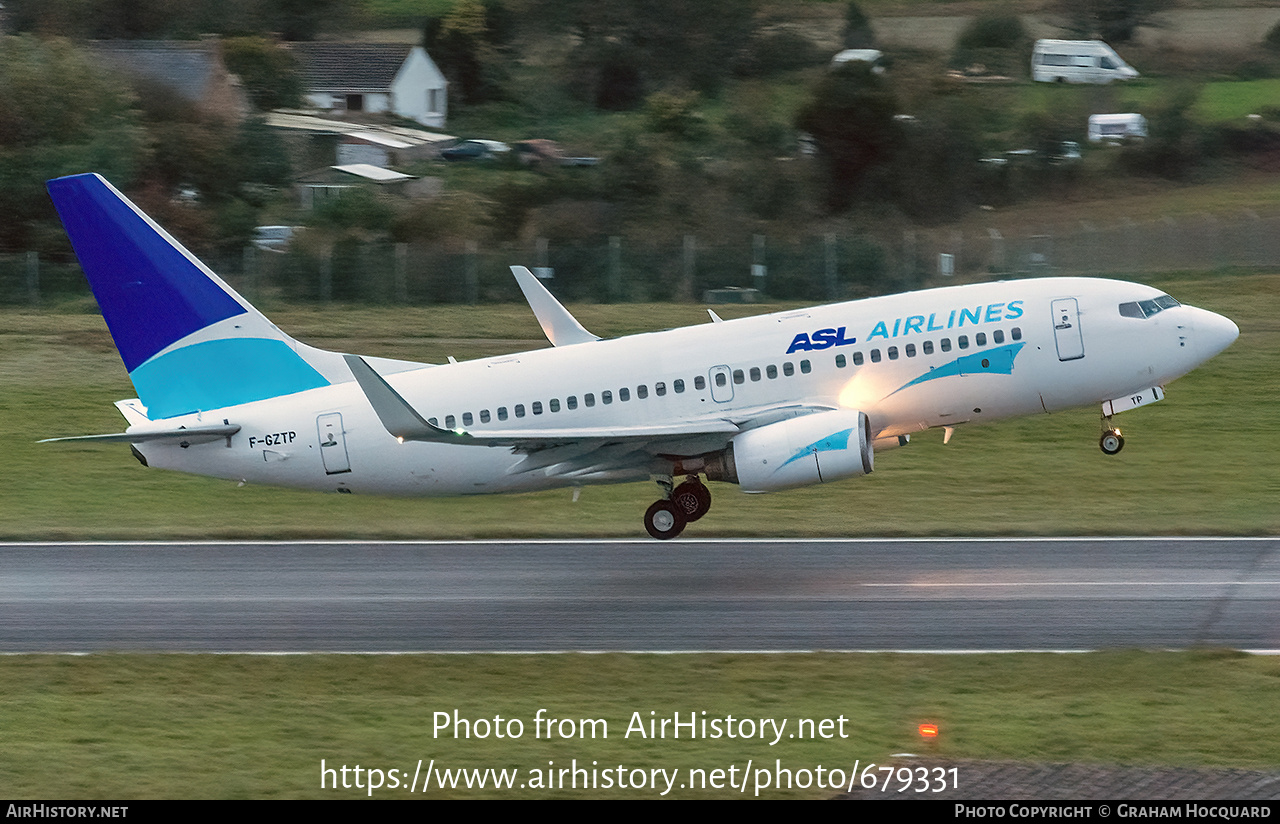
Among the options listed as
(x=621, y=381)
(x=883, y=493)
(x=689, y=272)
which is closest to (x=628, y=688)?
(x=621, y=381)

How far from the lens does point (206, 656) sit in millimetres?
25281

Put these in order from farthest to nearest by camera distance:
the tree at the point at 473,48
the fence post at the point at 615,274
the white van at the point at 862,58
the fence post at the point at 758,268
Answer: the tree at the point at 473,48 → the white van at the point at 862,58 → the fence post at the point at 615,274 → the fence post at the point at 758,268

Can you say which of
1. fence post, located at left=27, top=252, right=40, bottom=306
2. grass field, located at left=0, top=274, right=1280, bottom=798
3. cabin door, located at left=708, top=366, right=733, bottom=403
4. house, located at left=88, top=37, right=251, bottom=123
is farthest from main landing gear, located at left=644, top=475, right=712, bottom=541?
house, located at left=88, top=37, right=251, bottom=123

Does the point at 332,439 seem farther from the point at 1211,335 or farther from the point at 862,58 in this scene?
the point at 862,58

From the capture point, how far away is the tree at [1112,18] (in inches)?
3499

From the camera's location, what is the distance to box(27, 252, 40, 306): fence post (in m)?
61.0

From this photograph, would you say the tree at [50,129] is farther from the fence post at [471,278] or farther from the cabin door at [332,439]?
the cabin door at [332,439]

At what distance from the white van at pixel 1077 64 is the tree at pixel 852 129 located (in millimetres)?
13415

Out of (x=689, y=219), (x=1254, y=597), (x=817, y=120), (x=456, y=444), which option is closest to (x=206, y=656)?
(x=456, y=444)

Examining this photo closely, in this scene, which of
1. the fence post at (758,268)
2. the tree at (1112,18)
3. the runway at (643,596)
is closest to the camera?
the runway at (643,596)

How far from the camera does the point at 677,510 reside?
31516 mm

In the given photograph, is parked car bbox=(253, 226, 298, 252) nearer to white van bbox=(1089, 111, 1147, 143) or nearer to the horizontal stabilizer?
white van bbox=(1089, 111, 1147, 143)

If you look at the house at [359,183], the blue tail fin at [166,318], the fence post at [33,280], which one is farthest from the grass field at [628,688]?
the house at [359,183]

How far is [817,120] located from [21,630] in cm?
5244
